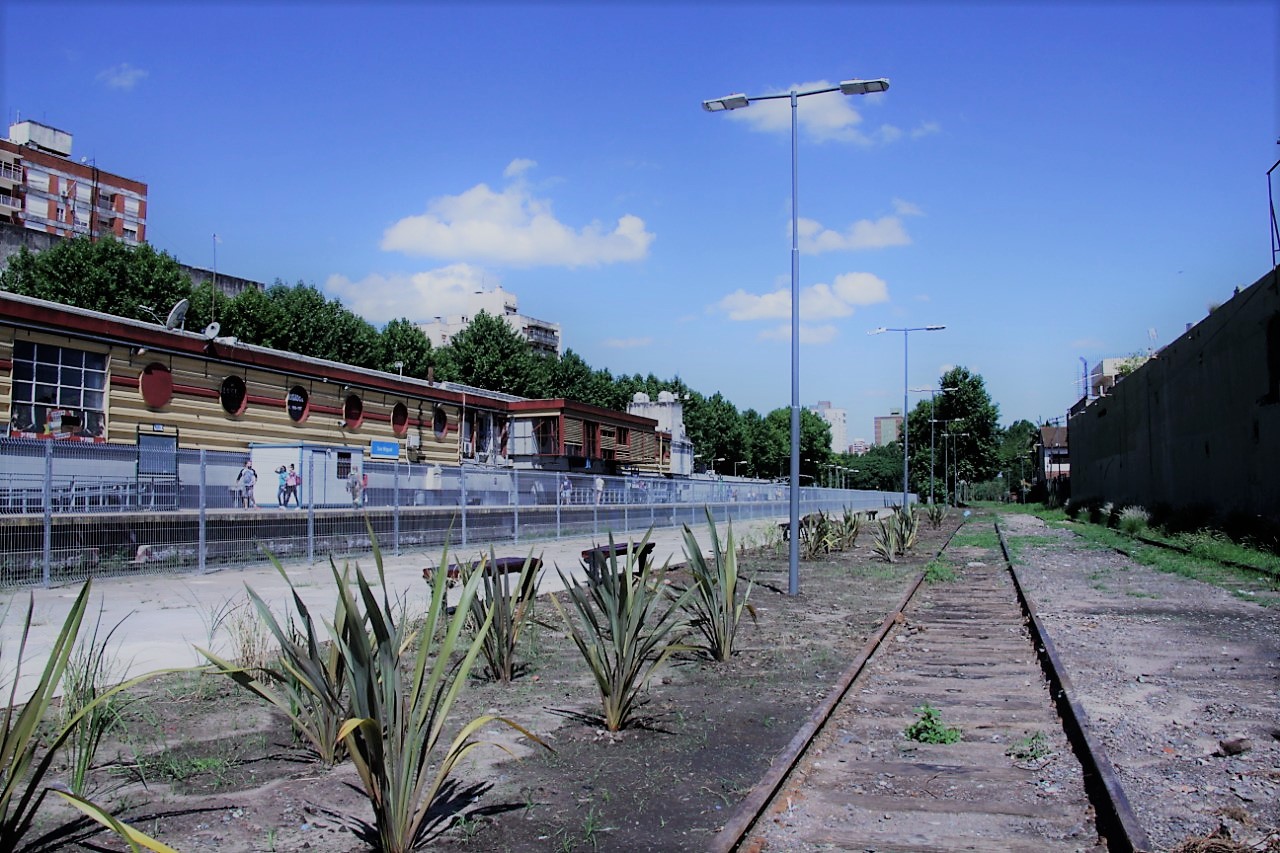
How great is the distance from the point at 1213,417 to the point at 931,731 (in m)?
24.4

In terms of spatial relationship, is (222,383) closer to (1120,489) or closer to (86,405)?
(86,405)

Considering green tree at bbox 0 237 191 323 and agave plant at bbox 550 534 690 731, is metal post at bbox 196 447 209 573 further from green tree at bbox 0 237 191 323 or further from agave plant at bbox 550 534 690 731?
green tree at bbox 0 237 191 323

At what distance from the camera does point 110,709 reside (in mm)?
5328

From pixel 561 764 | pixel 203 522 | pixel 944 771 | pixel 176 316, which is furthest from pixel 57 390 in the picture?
pixel 944 771

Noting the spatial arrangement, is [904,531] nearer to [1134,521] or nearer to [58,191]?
[1134,521]

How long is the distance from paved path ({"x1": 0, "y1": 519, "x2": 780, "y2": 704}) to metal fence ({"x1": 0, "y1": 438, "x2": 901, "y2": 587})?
43 cm

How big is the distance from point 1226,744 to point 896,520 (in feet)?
56.6

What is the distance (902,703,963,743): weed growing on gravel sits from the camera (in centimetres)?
587

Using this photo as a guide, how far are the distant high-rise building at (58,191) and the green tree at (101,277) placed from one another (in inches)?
992

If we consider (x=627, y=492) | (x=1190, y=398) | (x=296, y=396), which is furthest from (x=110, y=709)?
(x=1190, y=398)

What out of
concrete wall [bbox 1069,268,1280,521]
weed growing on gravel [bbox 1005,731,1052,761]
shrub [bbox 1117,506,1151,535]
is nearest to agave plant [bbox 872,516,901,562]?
concrete wall [bbox 1069,268,1280,521]

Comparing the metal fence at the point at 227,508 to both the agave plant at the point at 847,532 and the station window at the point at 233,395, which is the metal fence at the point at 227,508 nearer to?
the station window at the point at 233,395

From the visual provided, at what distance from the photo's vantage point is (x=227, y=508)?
15.6m

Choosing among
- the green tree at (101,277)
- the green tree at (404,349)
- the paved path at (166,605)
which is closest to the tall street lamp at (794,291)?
the paved path at (166,605)
